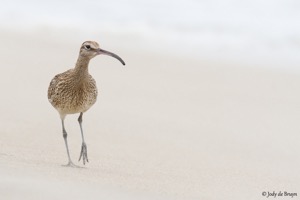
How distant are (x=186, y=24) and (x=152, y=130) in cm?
769

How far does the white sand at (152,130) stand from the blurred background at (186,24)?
Answer: 1.45 metres

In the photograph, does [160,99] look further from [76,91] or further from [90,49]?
[90,49]

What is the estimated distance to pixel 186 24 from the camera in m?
17.2

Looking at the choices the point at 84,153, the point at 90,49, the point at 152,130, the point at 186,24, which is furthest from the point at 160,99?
the point at 186,24

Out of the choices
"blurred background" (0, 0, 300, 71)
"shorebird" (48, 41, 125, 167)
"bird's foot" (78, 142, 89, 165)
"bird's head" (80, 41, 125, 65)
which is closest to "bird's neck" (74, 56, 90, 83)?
"shorebird" (48, 41, 125, 167)

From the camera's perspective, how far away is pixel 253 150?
9.12 m

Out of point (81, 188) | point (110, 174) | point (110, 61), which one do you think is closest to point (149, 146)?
point (110, 174)

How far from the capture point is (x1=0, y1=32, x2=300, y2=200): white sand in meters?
6.91

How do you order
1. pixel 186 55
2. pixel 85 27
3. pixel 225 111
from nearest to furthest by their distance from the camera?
1. pixel 225 111
2. pixel 186 55
3. pixel 85 27

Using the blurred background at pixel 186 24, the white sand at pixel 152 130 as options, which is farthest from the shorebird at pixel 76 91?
the blurred background at pixel 186 24

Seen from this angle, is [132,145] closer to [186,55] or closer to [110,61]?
[110,61]

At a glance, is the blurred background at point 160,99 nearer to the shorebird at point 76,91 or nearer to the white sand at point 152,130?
the white sand at point 152,130

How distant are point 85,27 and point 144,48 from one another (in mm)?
1922

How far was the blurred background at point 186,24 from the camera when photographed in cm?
1568
